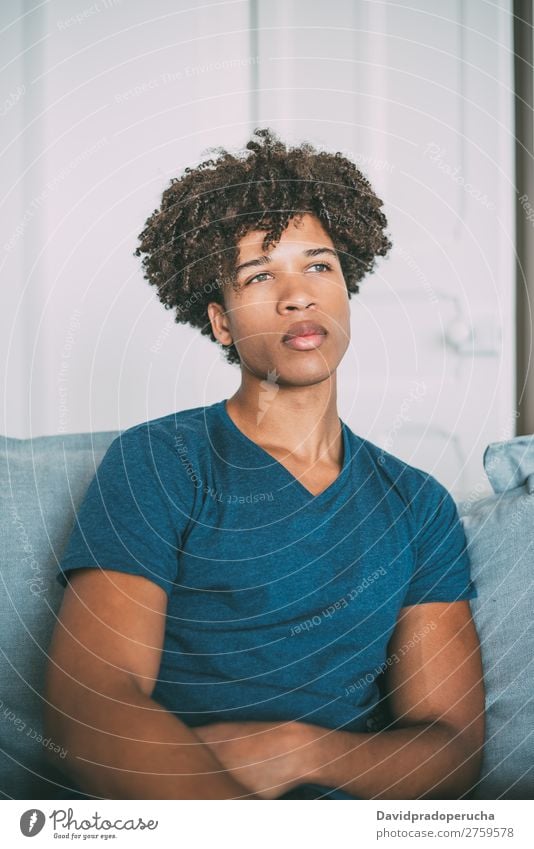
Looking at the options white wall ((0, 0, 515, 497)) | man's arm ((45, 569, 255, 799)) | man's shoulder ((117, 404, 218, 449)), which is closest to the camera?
man's arm ((45, 569, 255, 799))

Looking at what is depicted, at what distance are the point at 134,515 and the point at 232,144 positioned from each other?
455 mm

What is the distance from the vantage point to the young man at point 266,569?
0.67 meters

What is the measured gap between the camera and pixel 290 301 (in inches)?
31.2

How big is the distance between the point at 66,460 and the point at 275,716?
1.14ft

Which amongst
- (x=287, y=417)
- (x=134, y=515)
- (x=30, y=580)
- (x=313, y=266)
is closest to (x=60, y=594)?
(x=30, y=580)

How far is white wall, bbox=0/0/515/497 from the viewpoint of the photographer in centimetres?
93

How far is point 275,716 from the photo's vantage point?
732 millimetres

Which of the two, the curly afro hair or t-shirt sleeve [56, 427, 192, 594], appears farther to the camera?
the curly afro hair

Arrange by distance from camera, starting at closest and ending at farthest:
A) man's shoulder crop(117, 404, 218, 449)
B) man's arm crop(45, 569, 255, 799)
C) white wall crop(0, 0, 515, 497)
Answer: man's arm crop(45, 569, 255, 799) < man's shoulder crop(117, 404, 218, 449) < white wall crop(0, 0, 515, 497)

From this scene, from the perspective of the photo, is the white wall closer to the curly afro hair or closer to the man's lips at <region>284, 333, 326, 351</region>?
the curly afro hair

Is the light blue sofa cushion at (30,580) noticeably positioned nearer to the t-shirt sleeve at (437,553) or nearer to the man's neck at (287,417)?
the man's neck at (287,417)
